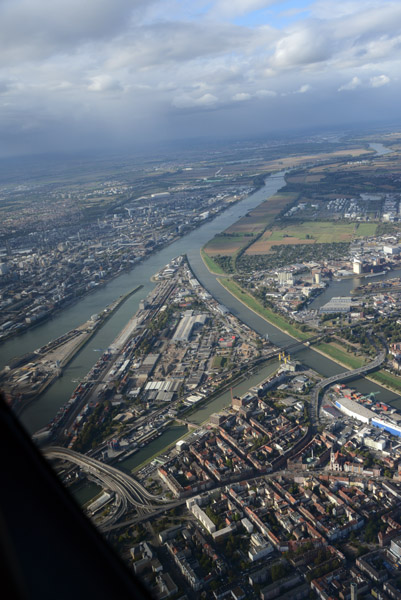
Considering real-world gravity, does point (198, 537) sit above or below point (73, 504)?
below

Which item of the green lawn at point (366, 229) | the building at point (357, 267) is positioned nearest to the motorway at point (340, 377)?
the building at point (357, 267)

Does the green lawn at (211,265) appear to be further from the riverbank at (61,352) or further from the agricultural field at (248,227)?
the riverbank at (61,352)

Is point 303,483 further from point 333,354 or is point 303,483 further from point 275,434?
point 333,354

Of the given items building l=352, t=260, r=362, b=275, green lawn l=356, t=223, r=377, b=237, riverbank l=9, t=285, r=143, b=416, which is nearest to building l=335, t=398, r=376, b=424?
riverbank l=9, t=285, r=143, b=416

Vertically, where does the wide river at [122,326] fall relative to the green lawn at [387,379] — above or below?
above

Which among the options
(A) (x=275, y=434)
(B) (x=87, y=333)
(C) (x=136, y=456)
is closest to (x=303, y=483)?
(A) (x=275, y=434)

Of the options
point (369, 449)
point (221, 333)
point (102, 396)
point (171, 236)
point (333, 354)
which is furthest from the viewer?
point (171, 236)

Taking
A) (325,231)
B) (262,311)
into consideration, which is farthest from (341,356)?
(325,231)
